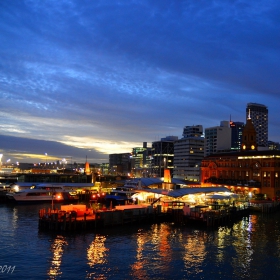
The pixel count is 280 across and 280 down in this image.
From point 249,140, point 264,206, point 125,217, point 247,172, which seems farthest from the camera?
point 249,140

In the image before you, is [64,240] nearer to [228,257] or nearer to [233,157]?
[228,257]

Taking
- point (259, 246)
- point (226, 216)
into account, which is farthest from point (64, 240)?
point (226, 216)

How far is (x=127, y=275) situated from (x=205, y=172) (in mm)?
100537

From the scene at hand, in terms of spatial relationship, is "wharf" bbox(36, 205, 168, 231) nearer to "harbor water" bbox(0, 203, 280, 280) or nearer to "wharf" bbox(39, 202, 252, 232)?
"wharf" bbox(39, 202, 252, 232)

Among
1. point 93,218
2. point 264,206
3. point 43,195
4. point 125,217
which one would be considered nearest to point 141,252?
point 93,218

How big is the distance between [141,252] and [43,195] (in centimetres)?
6072

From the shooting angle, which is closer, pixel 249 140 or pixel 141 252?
pixel 141 252

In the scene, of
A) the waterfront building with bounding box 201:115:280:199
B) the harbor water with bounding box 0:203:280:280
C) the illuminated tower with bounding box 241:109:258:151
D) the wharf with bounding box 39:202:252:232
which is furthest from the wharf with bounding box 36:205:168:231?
the illuminated tower with bounding box 241:109:258:151

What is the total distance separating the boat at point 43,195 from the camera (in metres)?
92.9

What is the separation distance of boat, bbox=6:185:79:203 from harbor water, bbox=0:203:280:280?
31.2m

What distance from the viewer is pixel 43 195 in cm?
9769

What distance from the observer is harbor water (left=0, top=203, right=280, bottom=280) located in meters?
36.2

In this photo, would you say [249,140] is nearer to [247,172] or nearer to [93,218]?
[247,172]

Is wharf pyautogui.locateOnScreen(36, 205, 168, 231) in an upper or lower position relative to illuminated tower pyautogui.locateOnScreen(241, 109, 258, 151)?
lower
